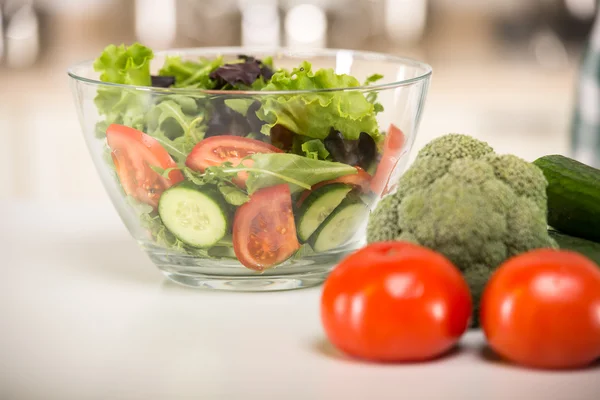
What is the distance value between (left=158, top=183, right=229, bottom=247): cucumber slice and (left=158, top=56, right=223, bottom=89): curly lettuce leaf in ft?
1.11

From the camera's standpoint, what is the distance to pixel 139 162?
47.6 inches

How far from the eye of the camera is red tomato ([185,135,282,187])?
1.16 meters

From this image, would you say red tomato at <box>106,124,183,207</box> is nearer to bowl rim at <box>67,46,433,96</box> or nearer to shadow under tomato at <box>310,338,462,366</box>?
bowl rim at <box>67,46,433,96</box>

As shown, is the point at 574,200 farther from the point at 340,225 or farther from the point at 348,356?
the point at 348,356

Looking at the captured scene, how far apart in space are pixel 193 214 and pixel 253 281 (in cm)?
13

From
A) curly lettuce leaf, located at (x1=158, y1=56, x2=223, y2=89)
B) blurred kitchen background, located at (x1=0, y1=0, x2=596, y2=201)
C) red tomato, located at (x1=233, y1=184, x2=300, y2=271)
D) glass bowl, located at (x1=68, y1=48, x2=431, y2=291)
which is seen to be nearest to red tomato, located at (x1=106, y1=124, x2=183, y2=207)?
glass bowl, located at (x1=68, y1=48, x2=431, y2=291)

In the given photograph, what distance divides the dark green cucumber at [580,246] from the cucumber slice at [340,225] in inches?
10.4

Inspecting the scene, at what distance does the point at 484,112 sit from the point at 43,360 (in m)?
2.97

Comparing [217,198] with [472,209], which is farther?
[217,198]

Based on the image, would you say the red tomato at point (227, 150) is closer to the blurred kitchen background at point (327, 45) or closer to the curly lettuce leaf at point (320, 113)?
the curly lettuce leaf at point (320, 113)

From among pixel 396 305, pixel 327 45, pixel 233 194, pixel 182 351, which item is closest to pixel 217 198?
pixel 233 194

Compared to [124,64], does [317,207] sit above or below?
below

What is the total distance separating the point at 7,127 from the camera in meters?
3.58

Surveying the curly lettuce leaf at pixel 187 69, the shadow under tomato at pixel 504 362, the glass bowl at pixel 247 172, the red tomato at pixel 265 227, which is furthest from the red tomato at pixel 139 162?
the shadow under tomato at pixel 504 362
